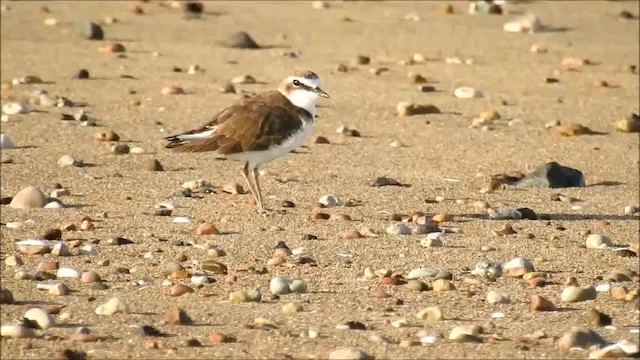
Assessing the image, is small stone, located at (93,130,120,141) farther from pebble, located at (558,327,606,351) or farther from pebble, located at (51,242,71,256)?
pebble, located at (558,327,606,351)

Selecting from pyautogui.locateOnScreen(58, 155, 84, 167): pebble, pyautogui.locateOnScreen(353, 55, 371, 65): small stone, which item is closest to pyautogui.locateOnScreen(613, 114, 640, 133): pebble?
pyautogui.locateOnScreen(353, 55, 371, 65): small stone

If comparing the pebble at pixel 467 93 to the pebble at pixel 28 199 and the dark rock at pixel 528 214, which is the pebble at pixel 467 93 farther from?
the pebble at pixel 28 199

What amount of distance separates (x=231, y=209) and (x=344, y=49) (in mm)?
6315

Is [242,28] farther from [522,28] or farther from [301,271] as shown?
[301,271]

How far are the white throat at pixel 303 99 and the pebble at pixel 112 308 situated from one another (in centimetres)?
337

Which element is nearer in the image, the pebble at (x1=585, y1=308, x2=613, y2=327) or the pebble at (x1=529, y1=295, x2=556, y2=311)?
the pebble at (x1=585, y1=308, x2=613, y2=327)

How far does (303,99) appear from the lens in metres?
10.4

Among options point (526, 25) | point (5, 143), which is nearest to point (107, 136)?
point (5, 143)

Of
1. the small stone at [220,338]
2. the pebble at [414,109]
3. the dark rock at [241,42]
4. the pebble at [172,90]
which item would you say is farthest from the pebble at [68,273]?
the dark rock at [241,42]

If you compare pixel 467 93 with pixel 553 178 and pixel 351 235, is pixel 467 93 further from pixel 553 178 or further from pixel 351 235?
pixel 351 235

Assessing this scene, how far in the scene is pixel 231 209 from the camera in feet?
32.9

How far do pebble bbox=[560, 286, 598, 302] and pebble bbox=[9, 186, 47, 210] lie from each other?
11.7 ft

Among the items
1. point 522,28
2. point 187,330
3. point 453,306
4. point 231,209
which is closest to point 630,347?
point 453,306

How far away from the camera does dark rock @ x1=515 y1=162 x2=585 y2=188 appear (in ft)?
35.3
